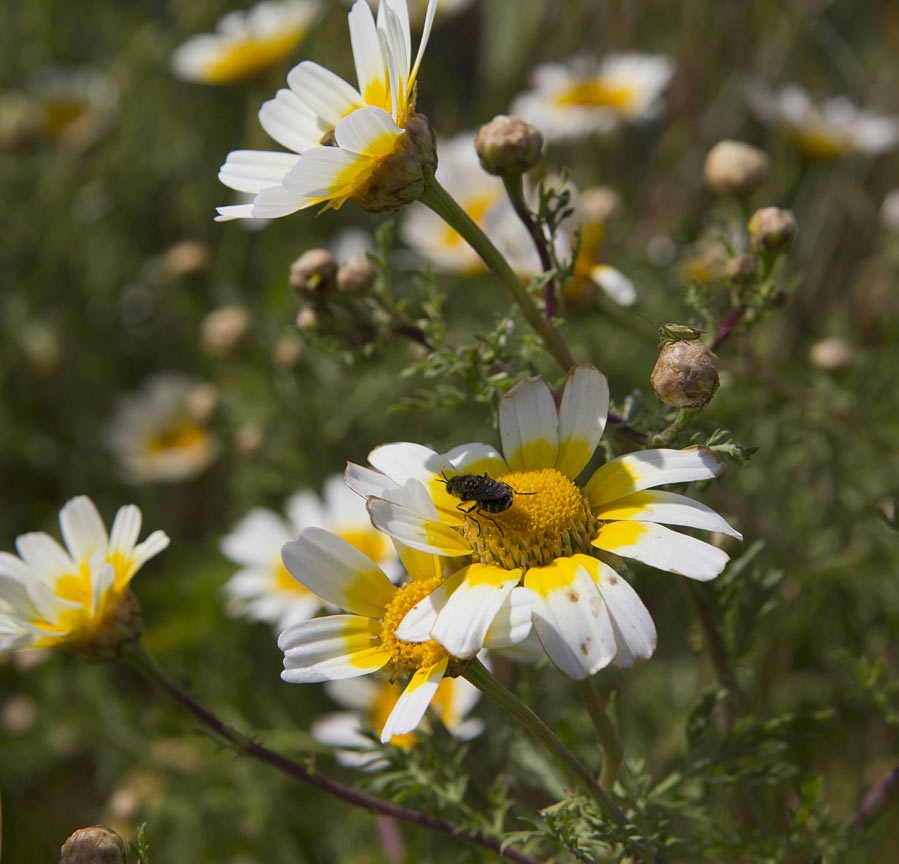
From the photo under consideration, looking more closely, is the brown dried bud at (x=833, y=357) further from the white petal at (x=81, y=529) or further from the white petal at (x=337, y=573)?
the white petal at (x=81, y=529)

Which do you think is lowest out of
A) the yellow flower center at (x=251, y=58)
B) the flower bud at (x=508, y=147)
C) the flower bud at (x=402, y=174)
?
the yellow flower center at (x=251, y=58)

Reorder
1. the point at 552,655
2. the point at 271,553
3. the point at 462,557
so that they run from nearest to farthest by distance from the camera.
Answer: the point at 552,655, the point at 462,557, the point at 271,553

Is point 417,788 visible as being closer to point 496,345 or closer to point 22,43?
point 496,345

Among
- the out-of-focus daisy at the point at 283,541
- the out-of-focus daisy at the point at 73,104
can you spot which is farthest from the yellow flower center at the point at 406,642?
the out-of-focus daisy at the point at 73,104

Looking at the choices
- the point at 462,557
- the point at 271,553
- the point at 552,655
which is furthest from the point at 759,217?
the point at 271,553

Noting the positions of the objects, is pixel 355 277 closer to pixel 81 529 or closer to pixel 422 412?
pixel 81 529

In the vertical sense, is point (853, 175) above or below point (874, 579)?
above

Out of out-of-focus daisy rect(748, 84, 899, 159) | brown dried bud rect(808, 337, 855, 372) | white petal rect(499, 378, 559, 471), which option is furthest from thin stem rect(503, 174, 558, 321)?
out-of-focus daisy rect(748, 84, 899, 159)
